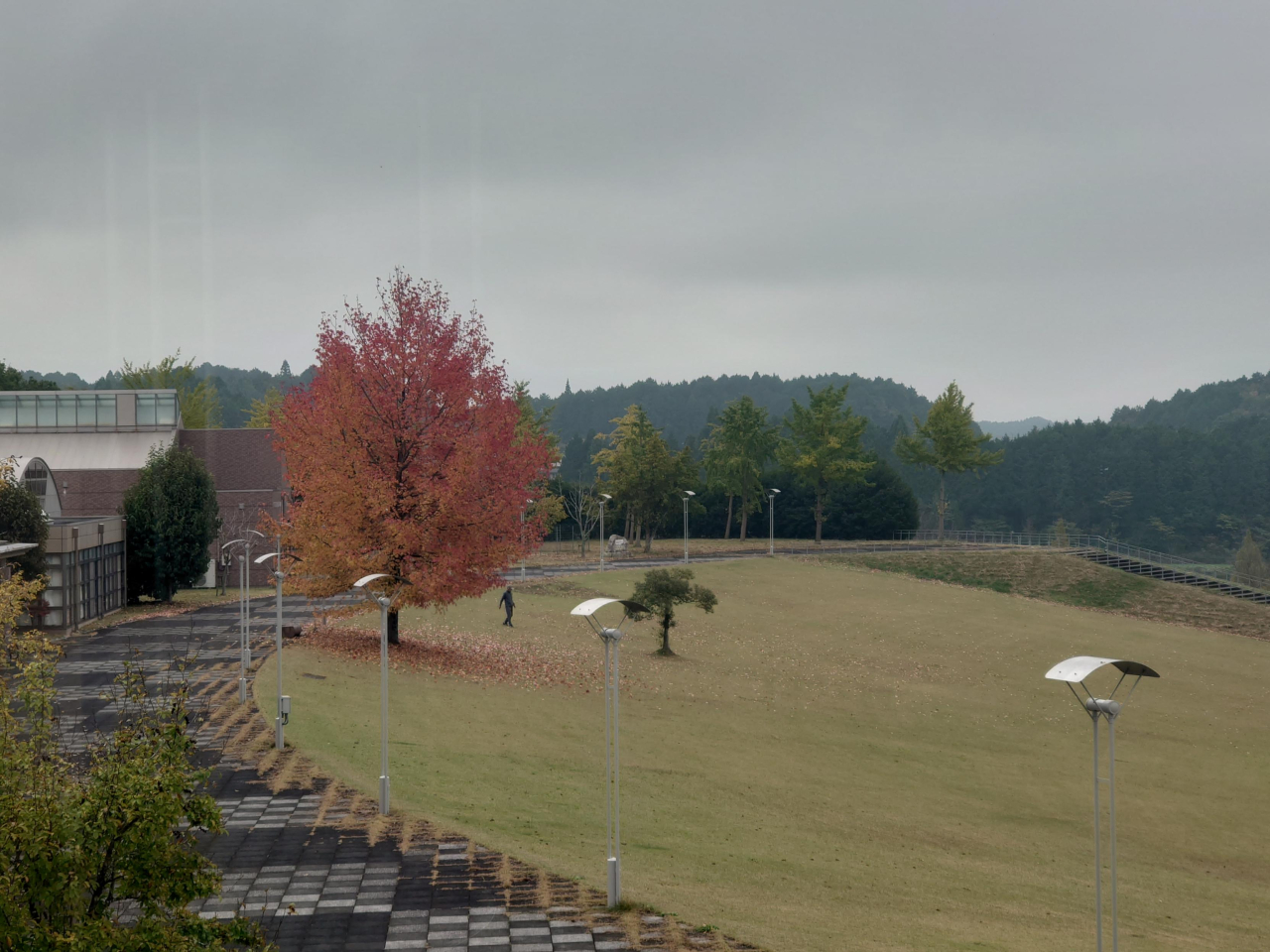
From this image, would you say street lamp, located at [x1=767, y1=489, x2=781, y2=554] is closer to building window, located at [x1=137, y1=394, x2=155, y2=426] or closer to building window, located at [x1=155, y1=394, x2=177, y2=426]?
building window, located at [x1=155, y1=394, x2=177, y2=426]

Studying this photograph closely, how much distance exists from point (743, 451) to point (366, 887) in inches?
3084

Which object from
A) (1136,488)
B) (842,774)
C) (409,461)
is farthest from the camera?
(1136,488)

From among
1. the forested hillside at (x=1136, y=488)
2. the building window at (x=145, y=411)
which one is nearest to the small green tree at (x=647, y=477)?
the building window at (x=145, y=411)

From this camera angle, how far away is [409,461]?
3594 centimetres

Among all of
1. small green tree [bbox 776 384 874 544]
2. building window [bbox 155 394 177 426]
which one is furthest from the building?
small green tree [bbox 776 384 874 544]

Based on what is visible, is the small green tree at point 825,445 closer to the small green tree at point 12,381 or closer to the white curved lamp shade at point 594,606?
the small green tree at point 12,381

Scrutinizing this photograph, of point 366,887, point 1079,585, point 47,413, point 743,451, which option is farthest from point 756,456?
point 366,887

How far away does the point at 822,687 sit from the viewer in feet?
130

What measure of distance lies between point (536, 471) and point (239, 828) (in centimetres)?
1902

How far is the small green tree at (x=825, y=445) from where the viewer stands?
283ft

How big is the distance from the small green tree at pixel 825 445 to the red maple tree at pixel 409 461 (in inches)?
2098

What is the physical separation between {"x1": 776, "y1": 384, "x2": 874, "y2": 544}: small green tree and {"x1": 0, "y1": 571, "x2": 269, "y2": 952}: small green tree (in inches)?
3130

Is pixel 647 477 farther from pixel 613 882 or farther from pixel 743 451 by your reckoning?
pixel 613 882

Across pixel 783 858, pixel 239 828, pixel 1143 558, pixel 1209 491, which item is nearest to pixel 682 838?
pixel 783 858
